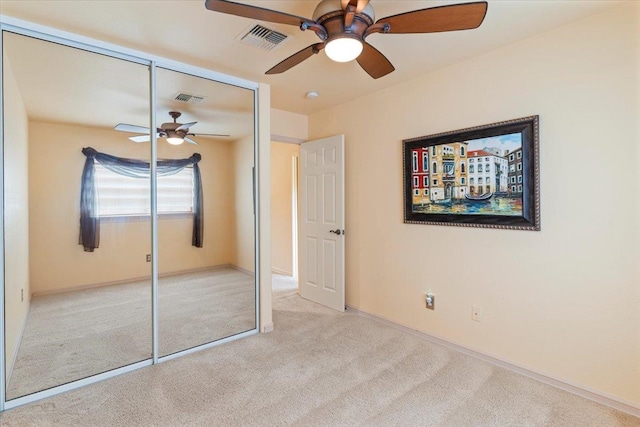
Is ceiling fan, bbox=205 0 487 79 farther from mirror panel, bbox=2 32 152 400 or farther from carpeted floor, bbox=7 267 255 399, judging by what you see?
carpeted floor, bbox=7 267 255 399

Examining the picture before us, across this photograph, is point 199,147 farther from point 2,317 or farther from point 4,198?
point 2,317

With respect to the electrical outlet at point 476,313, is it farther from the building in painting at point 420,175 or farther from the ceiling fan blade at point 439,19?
the ceiling fan blade at point 439,19

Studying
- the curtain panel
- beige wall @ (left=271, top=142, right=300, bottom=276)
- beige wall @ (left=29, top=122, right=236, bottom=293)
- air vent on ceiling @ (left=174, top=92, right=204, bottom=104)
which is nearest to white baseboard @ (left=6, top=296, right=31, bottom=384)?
beige wall @ (left=29, top=122, right=236, bottom=293)

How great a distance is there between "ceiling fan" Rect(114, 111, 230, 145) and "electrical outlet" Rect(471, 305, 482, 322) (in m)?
2.87

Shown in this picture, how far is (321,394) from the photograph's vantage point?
2197 mm

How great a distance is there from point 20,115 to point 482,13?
2.97 metres

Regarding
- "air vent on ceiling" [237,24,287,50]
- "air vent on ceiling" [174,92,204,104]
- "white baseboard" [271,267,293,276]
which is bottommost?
"white baseboard" [271,267,293,276]

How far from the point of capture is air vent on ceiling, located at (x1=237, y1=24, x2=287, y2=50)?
221 centimetres

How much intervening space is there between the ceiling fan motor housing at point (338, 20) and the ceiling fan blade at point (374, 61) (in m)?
0.19

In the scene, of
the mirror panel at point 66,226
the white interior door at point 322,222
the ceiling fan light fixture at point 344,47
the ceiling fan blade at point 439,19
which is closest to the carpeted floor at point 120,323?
the mirror panel at point 66,226

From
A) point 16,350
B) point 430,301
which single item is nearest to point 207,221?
point 16,350

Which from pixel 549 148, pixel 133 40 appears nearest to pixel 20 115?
pixel 133 40

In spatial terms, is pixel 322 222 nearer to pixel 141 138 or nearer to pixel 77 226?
pixel 141 138

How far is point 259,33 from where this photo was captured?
7.37 ft
